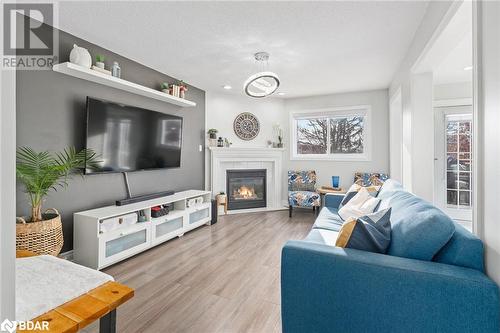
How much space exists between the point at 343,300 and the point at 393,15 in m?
2.45

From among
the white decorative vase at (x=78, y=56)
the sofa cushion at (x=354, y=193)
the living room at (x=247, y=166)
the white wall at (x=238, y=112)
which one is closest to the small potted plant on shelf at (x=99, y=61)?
the living room at (x=247, y=166)

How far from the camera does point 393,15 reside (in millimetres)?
2289

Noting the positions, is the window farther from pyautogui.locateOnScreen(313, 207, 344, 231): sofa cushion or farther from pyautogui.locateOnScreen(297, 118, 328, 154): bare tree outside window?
pyautogui.locateOnScreen(313, 207, 344, 231): sofa cushion

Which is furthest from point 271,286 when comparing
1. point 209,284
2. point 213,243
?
point 213,243

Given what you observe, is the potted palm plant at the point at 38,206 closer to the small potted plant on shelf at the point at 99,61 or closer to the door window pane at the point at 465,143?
the small potted plant on shelf at the point at 99,61

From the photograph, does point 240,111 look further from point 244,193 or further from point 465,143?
point 465,143

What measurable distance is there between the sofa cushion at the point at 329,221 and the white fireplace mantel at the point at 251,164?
7.04 feet

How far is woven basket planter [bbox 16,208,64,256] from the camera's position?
2018 mm

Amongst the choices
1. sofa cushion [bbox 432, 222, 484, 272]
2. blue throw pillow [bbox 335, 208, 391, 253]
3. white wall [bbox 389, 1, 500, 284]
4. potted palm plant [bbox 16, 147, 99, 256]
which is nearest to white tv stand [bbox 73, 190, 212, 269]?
potted palm plant [bbox 16, 147, 99, 256]

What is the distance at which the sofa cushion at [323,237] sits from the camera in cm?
205

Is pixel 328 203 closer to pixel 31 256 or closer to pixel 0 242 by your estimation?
pixel 31 256

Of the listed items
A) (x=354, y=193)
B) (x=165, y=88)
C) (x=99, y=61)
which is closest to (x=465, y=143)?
(x=354, y=193)

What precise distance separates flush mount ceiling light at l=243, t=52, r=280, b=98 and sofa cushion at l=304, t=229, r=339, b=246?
5.13 ft

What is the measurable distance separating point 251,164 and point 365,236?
3919 mm
